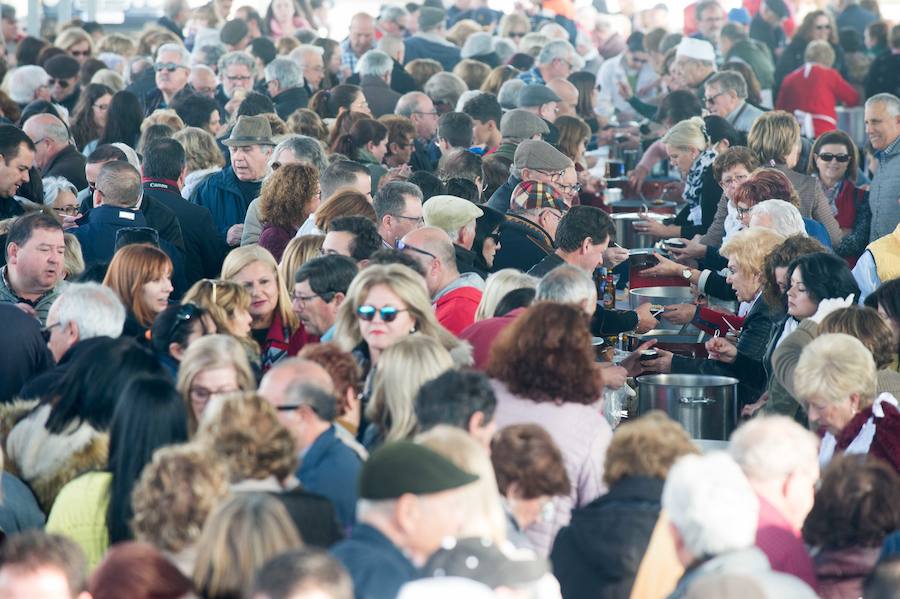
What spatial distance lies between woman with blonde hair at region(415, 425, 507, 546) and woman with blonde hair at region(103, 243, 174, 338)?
2.25 metres

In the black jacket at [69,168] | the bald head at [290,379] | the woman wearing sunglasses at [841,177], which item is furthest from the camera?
the woman wearing sunglasses at [841,177]

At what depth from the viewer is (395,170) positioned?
8562 mm

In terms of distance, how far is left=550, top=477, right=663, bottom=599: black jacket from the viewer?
3629 millimetres

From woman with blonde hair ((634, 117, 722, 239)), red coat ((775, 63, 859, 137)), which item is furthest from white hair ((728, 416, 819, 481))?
red coat ((775, 63, 859, 137))

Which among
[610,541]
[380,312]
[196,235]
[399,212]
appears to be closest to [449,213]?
[399,212]

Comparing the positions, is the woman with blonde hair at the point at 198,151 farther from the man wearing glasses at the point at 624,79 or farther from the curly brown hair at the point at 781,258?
the man wearing glasses at the point at 624,79

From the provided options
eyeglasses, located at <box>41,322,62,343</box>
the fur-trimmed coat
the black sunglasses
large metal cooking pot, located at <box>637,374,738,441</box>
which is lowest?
large metal cooking pot, located at <box>637,374,738,441</box>

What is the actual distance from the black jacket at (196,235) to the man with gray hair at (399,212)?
100cm

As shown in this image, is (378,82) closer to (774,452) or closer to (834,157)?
(834,157)

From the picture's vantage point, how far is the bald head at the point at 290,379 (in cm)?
398

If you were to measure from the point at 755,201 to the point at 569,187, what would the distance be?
1026 mm

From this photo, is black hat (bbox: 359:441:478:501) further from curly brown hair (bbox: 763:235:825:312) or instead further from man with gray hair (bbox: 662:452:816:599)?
curly brown hair (bbox: 763:235:825:312)

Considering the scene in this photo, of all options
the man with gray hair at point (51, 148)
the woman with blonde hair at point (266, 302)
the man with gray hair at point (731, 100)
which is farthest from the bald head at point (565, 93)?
the woman with blonde hair at point (266, 302)

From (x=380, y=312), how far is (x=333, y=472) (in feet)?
3.69
